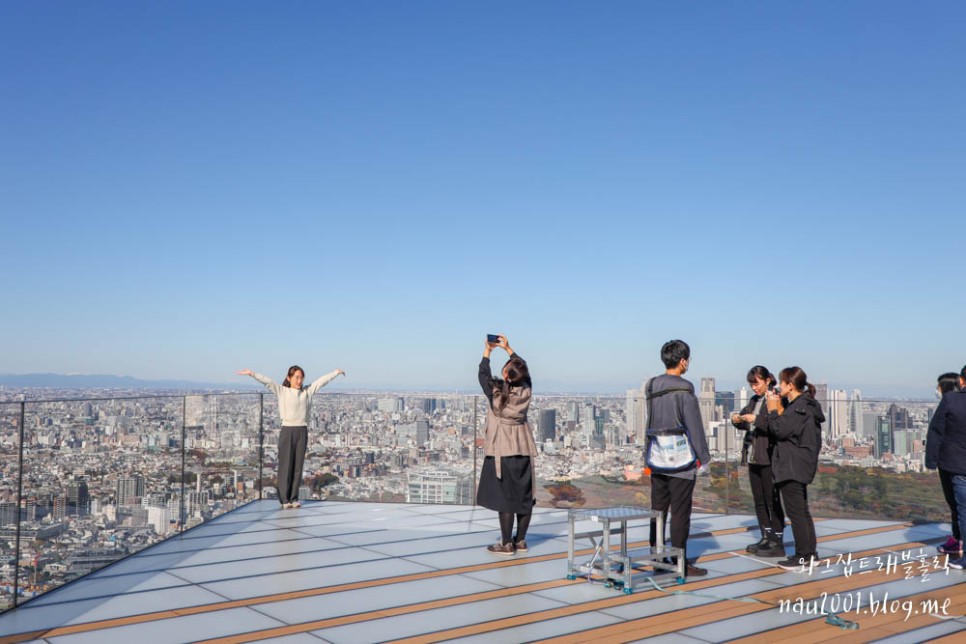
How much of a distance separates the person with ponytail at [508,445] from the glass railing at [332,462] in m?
1.95

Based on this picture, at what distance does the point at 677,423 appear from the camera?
529 centimetres

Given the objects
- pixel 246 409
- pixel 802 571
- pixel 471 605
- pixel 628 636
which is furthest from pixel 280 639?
pixel 246 409

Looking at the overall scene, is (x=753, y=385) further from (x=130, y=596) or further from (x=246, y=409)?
(x=246, y=409)

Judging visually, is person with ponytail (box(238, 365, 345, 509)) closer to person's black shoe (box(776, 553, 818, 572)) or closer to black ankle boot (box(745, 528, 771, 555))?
black ankle boot (box(745, 528, 771, 555))

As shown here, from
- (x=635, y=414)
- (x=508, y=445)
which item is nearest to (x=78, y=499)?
(x=508, y=445)

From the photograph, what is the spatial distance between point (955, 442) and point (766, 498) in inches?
54.5

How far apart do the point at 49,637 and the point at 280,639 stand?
1.22 metres

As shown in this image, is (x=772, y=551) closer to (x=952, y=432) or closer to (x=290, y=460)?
(x=952, y=432)

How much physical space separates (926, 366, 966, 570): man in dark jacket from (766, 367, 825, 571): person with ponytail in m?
0.87

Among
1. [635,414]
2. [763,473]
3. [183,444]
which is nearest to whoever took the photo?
[763,473]

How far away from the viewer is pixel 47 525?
497cm

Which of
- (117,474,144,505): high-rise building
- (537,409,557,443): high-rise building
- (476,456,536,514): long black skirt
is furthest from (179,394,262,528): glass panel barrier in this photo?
(537,409,557,443): high-rise building

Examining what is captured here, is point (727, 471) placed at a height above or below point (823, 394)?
below

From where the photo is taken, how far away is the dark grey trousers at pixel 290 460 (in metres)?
8.79
